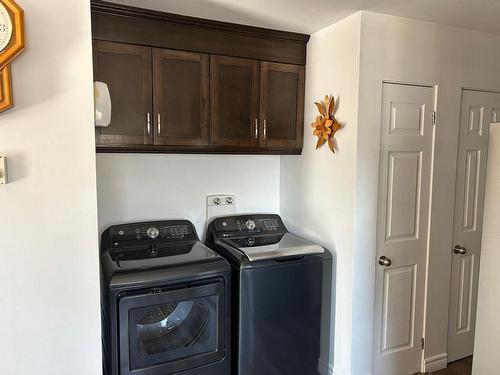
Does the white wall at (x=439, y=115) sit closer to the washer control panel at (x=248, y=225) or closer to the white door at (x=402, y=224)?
the white door at (x=402, y=224)

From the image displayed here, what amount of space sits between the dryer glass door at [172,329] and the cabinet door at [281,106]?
1.07 meters

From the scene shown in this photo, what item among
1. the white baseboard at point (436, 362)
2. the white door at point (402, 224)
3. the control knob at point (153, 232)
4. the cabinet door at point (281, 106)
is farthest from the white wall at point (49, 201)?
the white baseboard at point (436, 362)

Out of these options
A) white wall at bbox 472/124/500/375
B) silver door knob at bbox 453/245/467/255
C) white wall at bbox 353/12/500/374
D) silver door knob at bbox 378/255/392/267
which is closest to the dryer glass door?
white wall at bbox 353/12/500/374

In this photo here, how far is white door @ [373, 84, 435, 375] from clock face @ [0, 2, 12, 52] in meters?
1.85

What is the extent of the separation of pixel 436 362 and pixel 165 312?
187 centimetres

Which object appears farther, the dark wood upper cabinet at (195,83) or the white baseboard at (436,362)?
the white baseboard at (436,362)

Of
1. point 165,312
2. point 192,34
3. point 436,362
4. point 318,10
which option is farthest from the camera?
point 436,362

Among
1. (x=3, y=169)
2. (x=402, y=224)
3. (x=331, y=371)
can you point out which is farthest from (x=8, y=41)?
(x=331, y=371)

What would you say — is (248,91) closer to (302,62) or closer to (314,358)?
(302,62)

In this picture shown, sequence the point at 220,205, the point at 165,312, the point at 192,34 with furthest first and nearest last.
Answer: the point at 220,205 → the point at 192,34 → the point at 165,312

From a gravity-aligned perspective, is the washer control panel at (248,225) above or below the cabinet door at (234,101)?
below

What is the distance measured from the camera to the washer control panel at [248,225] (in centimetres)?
256

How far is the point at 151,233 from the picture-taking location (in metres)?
2.35

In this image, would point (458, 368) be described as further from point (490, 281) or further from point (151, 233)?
point (151, 233)
